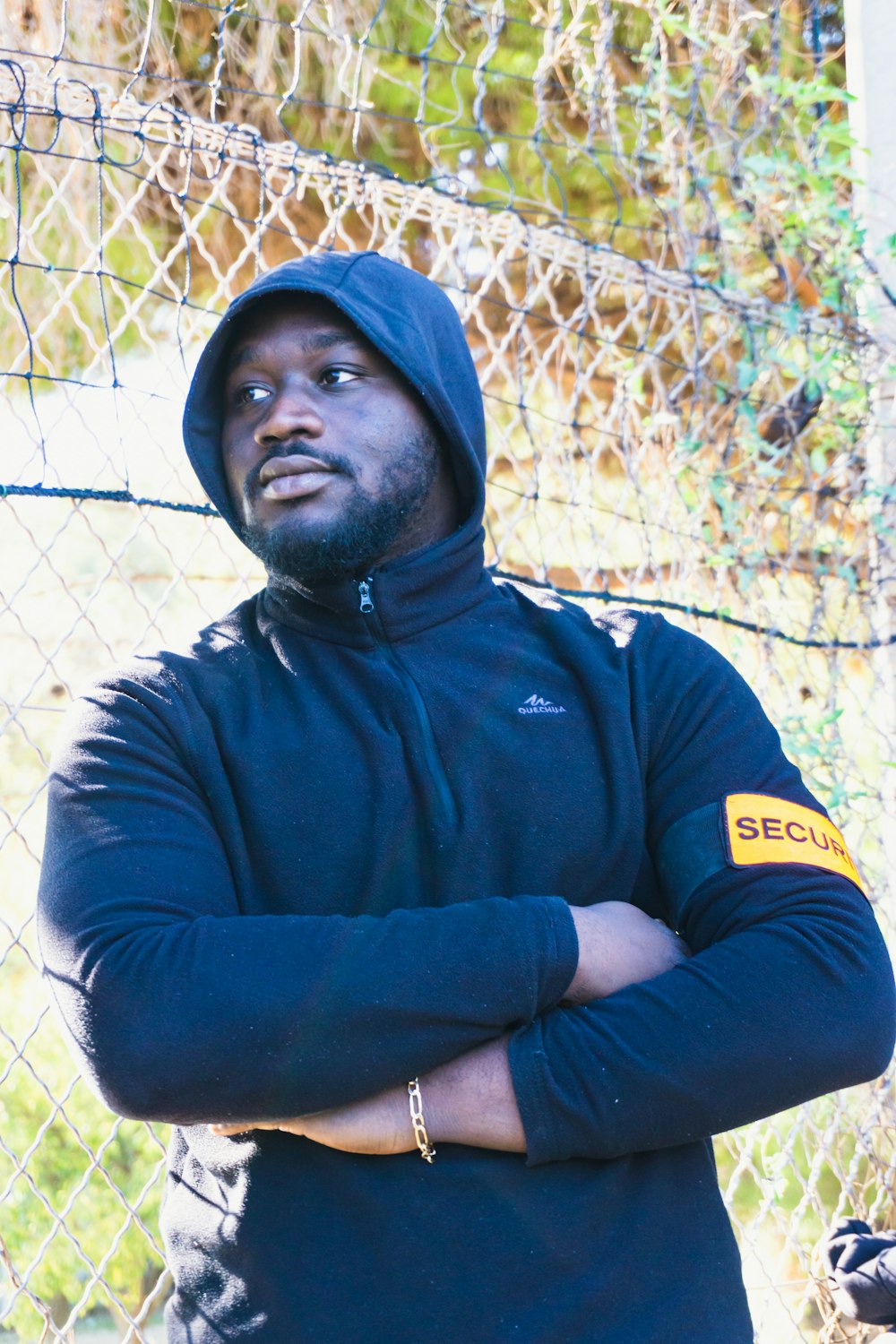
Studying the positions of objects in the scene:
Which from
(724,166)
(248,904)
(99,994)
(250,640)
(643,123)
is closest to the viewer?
(99,994)

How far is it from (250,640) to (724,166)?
225 centimetres

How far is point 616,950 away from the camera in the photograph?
4.72ft

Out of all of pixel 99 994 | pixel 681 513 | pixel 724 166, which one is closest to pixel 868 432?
pixel 681 513

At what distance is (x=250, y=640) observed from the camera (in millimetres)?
1739

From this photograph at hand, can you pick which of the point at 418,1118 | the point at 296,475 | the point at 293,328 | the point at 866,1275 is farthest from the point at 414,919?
the point at 866,1275

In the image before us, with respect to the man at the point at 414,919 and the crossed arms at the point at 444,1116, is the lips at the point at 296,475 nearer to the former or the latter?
the man at the point at 414,919

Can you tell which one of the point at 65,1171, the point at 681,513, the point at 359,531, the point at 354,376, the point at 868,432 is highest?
the point at 354,376

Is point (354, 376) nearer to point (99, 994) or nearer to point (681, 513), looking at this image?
point (99, 994)

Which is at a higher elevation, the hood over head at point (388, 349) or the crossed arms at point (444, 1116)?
the hood over head at point (388, 349)

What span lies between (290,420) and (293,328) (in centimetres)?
16

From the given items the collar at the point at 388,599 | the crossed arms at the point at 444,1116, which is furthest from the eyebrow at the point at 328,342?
the crossed arms at the point at 444,1116

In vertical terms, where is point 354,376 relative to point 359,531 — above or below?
above

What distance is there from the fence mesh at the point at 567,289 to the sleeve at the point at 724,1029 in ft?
3.79

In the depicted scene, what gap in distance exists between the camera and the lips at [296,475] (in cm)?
167
